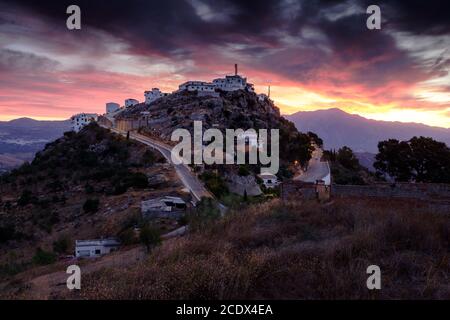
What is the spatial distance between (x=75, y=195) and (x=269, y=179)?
26.2 metres

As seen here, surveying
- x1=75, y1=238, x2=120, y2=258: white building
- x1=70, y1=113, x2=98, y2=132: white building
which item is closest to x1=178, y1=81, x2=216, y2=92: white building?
x1=70, y1=113, x2=98, y2=132: white building

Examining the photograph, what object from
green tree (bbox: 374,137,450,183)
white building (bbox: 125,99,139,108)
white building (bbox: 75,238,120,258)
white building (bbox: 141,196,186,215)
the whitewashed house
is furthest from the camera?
white building (bbox: 125,99,139,108)

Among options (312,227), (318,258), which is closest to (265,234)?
(312,227)

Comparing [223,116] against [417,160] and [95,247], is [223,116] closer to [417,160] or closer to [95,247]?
[417,160]

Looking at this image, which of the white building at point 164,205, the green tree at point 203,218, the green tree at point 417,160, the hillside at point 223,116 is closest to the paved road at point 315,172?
the hillside at point 223,116

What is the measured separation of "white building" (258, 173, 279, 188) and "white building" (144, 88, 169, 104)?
6790 cm

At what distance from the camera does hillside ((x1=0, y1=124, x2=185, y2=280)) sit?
90.0ft

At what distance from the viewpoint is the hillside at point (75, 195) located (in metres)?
27.4

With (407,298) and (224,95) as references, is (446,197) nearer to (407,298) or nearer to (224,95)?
(407,298)

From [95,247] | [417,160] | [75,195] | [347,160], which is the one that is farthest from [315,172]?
[95,247]

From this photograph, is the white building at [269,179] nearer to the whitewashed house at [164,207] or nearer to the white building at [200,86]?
the whitewashed house at [164,207]

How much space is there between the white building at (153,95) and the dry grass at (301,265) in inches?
4118

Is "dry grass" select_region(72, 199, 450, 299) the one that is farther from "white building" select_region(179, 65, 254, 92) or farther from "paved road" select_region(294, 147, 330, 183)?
"white building" select_region(179, 65, 254, 92)
